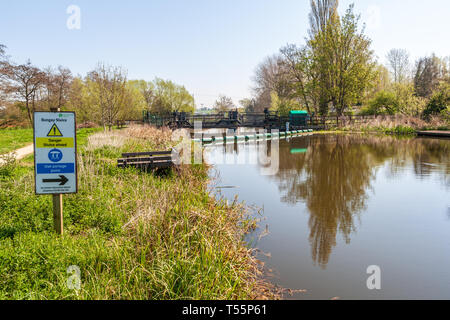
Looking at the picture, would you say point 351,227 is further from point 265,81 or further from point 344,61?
point 265,81

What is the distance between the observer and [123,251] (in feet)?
12.4

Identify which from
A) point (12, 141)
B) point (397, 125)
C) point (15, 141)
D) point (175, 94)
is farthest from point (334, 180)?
point (175, 94)

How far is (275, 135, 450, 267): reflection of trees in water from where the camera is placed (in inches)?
214

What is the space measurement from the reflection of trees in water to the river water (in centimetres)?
3

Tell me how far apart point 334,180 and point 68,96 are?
3739 cm

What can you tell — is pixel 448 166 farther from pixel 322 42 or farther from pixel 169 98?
pixel 169 98

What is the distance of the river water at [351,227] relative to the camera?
373 cm

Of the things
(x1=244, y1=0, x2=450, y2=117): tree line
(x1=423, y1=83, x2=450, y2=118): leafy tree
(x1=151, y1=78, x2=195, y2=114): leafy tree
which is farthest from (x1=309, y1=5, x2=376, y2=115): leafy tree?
(x1=151, y1=78, x2=195, y2=114): leafy tree

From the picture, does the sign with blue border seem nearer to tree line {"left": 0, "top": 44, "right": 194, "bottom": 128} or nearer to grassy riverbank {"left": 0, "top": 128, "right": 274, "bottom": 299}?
grassy riverbank {"left": 0, "top": 128, "right": 274, "bottom": 299}

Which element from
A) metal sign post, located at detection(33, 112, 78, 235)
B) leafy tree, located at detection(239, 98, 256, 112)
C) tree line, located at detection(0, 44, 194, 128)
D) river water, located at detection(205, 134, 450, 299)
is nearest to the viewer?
river water, located at detection(205, 134, 450, 299)

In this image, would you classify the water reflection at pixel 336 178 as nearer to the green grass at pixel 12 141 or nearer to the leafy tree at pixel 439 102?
the green grass at pixel 12 141

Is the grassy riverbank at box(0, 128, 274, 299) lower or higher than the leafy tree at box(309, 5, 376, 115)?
lower

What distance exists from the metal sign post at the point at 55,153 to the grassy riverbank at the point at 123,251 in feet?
2.28
